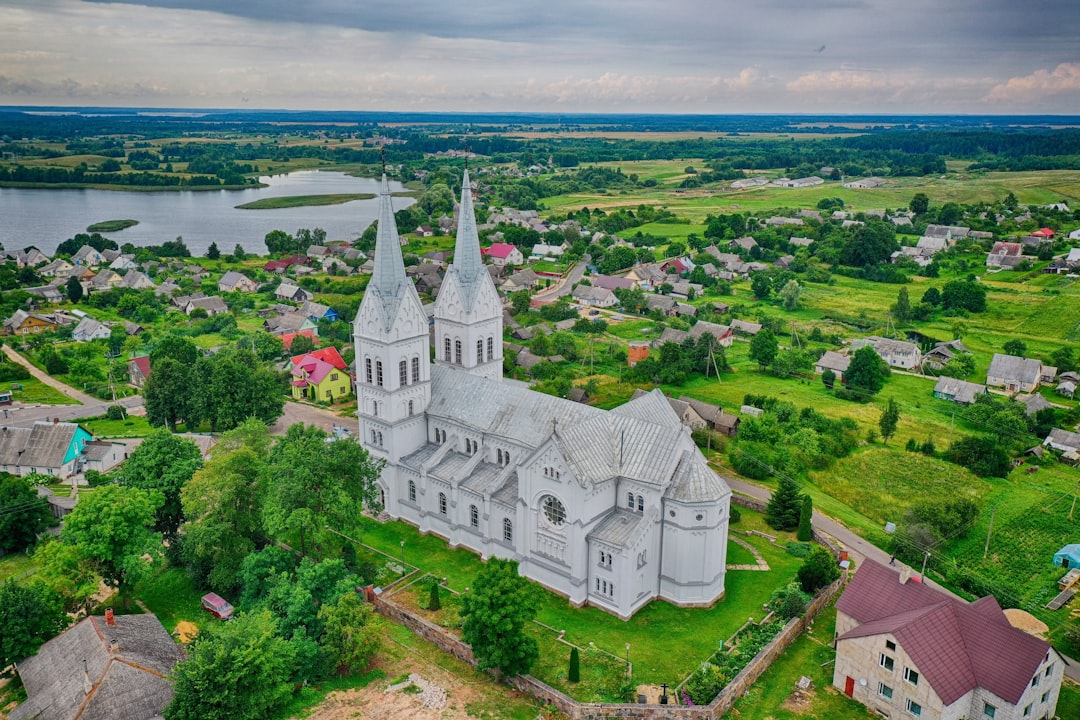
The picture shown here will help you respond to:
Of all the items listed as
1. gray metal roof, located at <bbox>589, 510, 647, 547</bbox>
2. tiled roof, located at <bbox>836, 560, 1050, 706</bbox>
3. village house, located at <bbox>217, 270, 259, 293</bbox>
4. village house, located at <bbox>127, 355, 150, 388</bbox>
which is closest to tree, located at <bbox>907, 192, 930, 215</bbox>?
village house, located at <bbox>217, 270, 259, 293</bbox>

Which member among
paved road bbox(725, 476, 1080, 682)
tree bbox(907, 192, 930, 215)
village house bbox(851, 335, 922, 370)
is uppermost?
tree bbox(907, 192, 930, 215)

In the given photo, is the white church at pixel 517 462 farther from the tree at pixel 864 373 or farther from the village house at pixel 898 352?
the village house at pixel 898 352

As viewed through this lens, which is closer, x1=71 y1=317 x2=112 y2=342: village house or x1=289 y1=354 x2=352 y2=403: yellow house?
x1=289 y1=354 x2=352 y2=403: yellow house

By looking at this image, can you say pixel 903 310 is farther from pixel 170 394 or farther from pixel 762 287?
pixel 170 394

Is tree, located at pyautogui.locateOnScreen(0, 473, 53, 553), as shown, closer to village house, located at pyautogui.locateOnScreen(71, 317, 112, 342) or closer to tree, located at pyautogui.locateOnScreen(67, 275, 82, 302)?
village house, located at pyautogui.locateOnScreen(71, 317, 112, 342)

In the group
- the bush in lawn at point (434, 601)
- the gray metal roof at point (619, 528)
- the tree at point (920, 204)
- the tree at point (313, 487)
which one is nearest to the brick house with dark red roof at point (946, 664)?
the gray metal roof at point (619, 528)

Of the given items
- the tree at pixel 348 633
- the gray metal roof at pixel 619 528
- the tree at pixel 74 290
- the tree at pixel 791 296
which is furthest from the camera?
the tree at pixel 74 290

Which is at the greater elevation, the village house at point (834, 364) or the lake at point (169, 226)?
the lake at point (169, 226)
